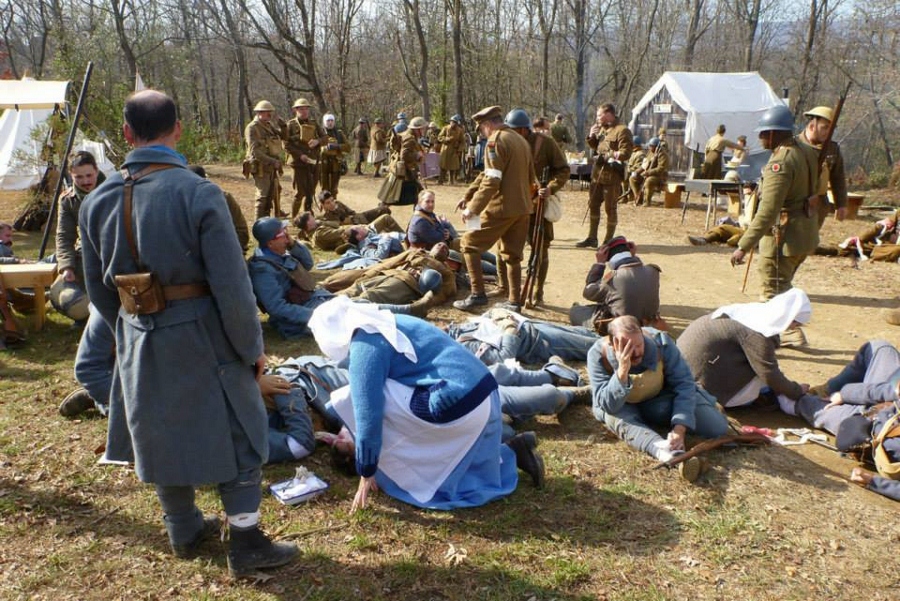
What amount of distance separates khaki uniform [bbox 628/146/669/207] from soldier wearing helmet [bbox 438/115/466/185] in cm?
499

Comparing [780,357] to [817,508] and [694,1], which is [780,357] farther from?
[694,1]

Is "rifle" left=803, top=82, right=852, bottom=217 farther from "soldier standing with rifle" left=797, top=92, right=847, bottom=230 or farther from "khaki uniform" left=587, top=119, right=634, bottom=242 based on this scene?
"khaki uniform" left=587, top=119, right=634, bottom=242

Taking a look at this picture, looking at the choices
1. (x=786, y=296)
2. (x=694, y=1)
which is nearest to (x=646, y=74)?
(x=694, y=1)

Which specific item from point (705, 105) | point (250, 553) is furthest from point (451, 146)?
point (250, 553)

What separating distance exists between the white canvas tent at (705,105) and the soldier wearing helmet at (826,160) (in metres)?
10.9

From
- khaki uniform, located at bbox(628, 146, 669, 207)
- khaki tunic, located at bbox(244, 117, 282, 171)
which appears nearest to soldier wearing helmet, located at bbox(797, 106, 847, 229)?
khaki tunic, located at bbox(244, 117, 282, 171)

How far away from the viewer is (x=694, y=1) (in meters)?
29.5

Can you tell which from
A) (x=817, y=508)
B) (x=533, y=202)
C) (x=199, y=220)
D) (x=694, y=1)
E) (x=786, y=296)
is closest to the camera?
(x=199, y=220)

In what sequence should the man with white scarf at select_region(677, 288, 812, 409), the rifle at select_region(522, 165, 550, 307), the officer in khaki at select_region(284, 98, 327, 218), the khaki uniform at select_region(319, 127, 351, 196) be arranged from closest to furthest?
the man with white scarf at select_region(677, 288, 812, 409)
the rifle at select_region(522, 165, 550, 307)
the officer in khaki at select_region(284, 98, 327, 218)
the khaki uniform at select_region(319, 127, 351, 196)

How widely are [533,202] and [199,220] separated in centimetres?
485

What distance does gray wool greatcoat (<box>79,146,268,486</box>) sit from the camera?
226cm

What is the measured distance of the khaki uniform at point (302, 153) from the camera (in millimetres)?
10836

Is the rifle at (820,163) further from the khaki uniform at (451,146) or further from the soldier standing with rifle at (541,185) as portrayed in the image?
the khaki uniform at (451,146)

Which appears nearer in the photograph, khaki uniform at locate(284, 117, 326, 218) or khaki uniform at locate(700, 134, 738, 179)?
khaki uniform at locate(284, 117, 326, 218)
